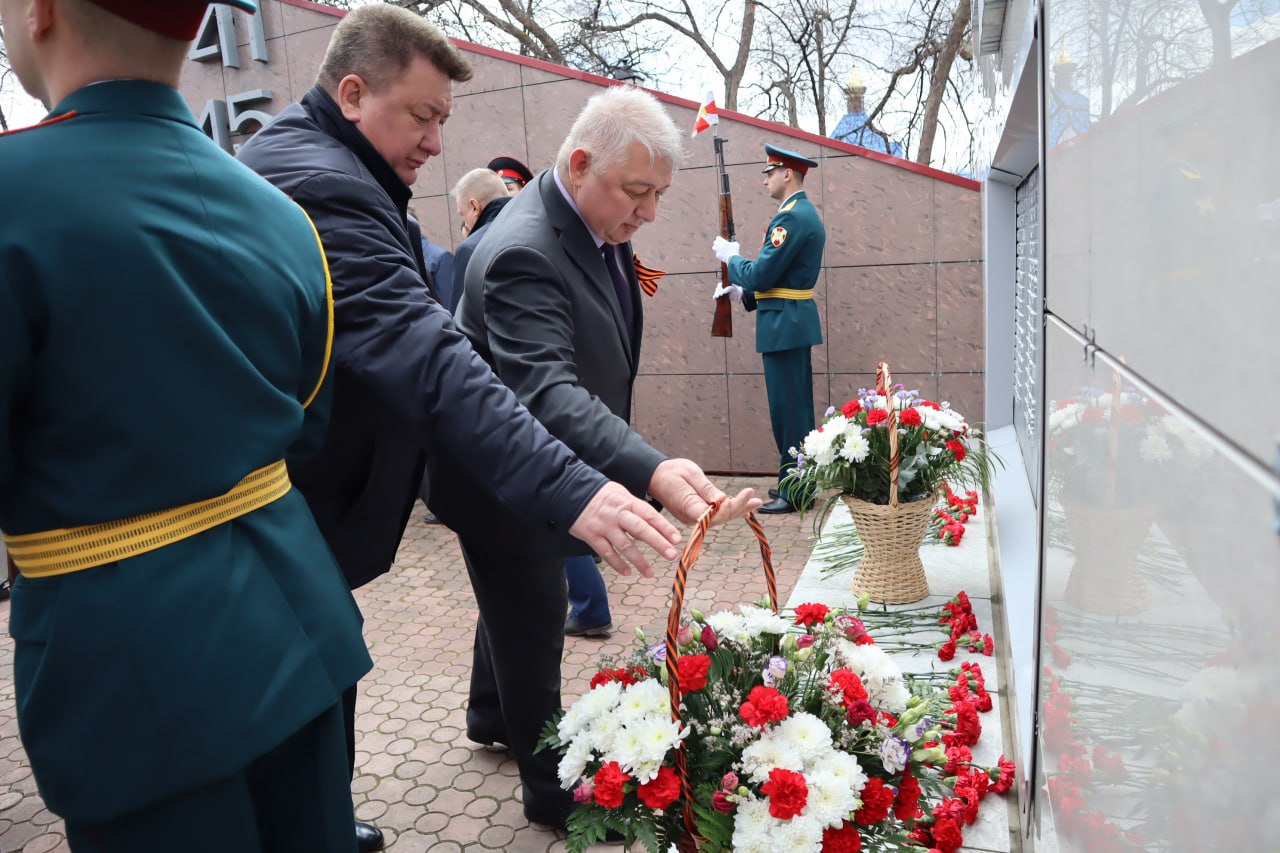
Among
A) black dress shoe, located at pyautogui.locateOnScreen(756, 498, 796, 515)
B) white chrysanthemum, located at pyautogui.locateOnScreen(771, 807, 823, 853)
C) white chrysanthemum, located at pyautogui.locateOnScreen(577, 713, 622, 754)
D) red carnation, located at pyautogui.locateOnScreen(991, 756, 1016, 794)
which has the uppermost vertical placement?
white chrysanthemum, located at pyautogui.locateOnScreen(577, 713, 622, 754)

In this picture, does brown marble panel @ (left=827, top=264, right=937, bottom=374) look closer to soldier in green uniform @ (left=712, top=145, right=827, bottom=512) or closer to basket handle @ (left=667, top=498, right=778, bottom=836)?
soldier in green uniform @ (left=712, top=145, right=827, bottom=512)

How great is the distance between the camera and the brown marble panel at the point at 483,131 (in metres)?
7.09

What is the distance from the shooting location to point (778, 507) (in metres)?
5.84

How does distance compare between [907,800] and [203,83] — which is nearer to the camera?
[907,800]

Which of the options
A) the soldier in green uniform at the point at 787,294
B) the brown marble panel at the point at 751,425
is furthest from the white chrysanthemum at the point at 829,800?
the brown marble panel at the point at 751,425

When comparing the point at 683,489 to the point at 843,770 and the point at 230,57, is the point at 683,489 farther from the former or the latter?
the point at 230,57

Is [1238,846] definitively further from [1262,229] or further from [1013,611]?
[1013,611]

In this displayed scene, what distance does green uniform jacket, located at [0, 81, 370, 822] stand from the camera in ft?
3.47

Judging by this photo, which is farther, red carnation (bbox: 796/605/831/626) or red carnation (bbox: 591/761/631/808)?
red carnation (bbox: 796/605/831/626)

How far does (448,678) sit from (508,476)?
2.34m

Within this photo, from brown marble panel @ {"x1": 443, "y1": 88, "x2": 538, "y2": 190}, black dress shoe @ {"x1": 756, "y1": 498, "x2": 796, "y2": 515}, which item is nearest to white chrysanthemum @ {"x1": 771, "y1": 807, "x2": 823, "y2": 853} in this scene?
black dress shoe @ {"x1": 756, "y1": 498, "x2": 796, "y2": 515}

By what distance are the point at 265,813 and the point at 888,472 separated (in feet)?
8.41

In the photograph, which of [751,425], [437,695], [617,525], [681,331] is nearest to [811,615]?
[617,525]

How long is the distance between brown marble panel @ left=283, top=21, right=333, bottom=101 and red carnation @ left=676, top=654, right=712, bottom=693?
24.8 ft
